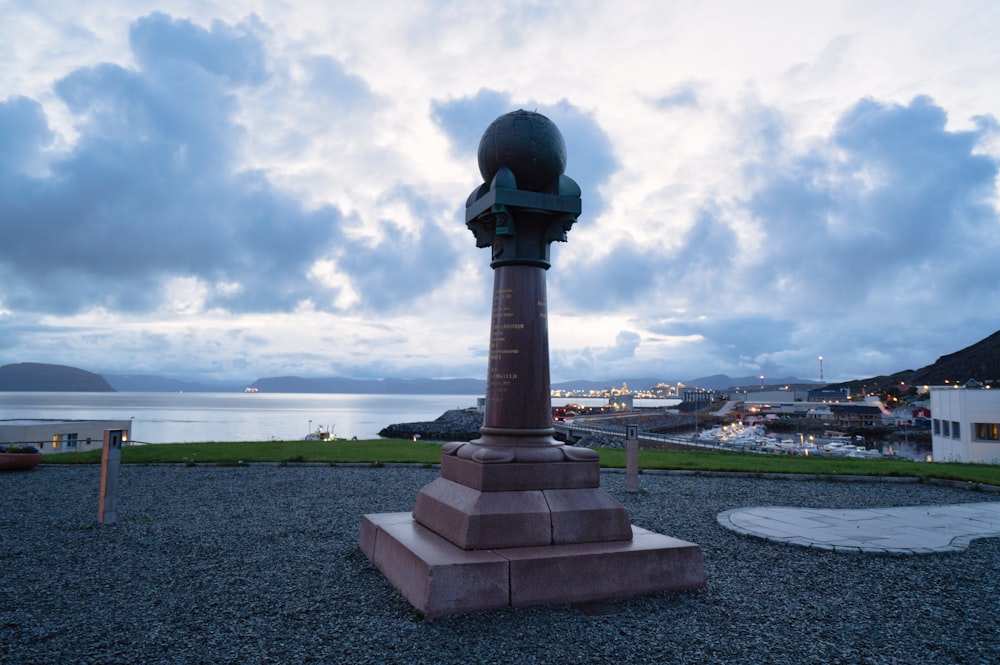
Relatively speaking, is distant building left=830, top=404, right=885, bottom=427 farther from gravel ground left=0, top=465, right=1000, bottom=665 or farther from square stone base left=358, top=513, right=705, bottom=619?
square stone base left=358, top=513, right=705, bottom=619

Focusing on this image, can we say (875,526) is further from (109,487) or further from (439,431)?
(439,431)

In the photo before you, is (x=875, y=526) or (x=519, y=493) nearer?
(x=519, y=493)

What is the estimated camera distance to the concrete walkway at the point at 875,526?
7.37m

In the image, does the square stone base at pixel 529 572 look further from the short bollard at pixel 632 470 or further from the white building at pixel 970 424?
the white building at pixel 970 424

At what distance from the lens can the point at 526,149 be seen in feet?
23.7

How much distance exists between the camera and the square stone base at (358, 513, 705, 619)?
201 inches

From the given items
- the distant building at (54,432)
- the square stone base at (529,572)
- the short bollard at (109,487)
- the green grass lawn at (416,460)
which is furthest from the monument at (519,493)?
the distant building at (54,432)

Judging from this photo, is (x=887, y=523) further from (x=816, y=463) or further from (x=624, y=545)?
(x=816, y=463)

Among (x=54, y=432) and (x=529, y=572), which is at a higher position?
(x=529, y=572)

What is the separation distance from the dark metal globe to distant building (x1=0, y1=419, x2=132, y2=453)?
23589 millimetres

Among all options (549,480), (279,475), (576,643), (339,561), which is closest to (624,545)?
(549,480)

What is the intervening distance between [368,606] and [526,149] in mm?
5260

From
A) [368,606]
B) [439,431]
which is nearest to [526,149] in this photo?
[368,606]

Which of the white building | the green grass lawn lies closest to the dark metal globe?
the green grass lawn
